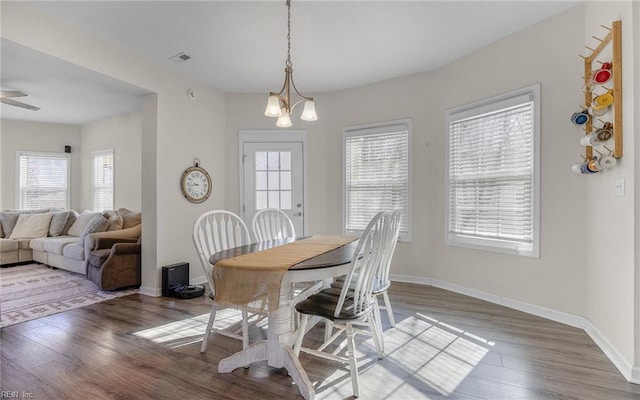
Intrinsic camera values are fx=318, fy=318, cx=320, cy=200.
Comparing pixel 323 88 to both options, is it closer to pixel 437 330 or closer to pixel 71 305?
pixel 437 330

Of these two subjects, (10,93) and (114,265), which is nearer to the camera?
(10,93)

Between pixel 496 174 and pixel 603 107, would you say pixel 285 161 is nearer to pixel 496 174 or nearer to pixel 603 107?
pixel 496 174

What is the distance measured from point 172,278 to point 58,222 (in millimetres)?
3304

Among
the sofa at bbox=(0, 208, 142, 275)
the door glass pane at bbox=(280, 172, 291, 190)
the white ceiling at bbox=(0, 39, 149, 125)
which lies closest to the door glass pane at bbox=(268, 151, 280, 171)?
the door glass pane at bbox=(280, 172, 291, 190)

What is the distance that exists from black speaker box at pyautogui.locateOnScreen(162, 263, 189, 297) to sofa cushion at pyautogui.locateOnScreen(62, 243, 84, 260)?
5.35 feet

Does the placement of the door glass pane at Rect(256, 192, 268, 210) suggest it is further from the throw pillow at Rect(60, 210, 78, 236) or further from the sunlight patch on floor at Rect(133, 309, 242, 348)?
the throw pillow at Rect(60, 210, 78, 236)

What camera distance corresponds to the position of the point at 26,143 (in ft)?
20.0

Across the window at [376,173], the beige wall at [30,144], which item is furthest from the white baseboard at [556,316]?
the beige wall at [30,144]

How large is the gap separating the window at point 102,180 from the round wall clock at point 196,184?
278 centimetres

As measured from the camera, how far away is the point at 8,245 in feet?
16.7

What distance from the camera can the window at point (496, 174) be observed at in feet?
10.0

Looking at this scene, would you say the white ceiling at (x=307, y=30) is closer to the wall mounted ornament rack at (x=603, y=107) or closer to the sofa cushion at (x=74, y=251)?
the wall mounted ornament rack at (x=603, y=107)

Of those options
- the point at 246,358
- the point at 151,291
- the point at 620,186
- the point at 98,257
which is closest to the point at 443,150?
the point at 620,186

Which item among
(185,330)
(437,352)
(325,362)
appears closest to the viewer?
(325,362)
